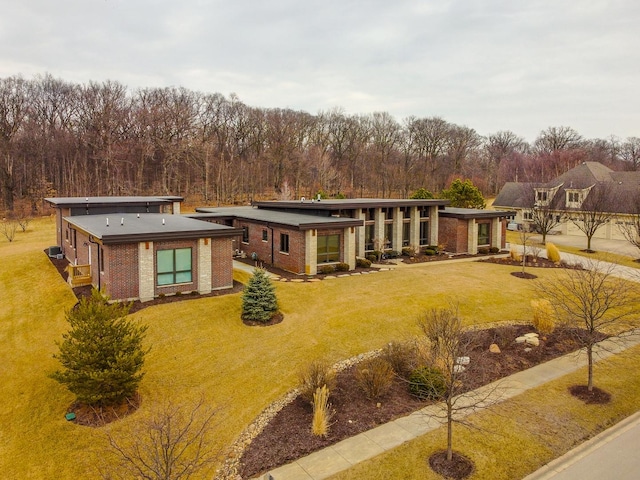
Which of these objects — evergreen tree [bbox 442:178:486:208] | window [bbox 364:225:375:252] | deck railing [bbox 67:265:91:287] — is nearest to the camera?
deck railing [bbox 67:265:91:287]

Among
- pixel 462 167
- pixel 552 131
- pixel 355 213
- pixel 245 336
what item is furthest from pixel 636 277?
pixel 552 131

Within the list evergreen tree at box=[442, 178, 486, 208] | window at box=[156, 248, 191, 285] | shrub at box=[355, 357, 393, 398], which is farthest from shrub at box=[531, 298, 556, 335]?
evergreen tree at box=[442, 178, 486, 208]

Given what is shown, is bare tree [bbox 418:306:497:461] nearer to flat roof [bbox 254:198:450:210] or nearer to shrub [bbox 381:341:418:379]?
shrub [bbox 381:341:418:379]

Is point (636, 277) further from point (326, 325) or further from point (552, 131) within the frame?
point (552, 131)

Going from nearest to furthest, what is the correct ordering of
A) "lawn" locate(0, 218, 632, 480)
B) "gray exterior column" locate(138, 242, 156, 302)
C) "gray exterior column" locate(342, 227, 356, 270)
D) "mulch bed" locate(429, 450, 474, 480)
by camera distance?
"mulch bed" locate(429, 450, 474, 480)
"lawn" locate(0, 218, 632, 480)
"gray exterior column" locate(138, 242, 156, 302)
"gray exterior column" locate(342, 227, 356, 270)

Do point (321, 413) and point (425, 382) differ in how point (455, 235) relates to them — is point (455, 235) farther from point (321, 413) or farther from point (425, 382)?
point (321, 413)

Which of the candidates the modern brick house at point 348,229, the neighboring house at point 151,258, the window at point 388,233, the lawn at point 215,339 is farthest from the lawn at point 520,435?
the window at point 388,233

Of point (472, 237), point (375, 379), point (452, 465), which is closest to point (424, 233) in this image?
point (472, 237)
